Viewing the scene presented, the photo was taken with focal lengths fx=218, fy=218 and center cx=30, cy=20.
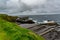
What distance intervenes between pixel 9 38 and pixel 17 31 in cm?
50

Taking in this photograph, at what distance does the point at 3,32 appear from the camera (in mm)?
7680

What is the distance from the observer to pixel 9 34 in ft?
24.5

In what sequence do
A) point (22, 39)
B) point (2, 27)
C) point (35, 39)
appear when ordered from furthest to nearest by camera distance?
point (2, 27) → point (35, 39) → point (22, 39)

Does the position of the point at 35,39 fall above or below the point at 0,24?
below

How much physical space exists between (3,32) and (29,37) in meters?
0.98

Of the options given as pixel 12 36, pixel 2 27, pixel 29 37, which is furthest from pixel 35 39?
pixel 2 27

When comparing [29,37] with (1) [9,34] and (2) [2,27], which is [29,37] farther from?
(2) [2,27]

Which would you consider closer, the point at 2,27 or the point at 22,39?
the point at 22,39

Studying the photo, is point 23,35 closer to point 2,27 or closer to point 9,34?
point 9,34

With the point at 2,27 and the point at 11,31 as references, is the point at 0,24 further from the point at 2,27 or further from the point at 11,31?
the point at 11,31

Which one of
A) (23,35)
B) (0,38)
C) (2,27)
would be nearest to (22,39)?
(23,35)

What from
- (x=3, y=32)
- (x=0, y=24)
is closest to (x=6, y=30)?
(x=3, y=32)

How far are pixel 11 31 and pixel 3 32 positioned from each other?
11.4 inches

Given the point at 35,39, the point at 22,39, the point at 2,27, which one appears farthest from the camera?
the point at 2,27
